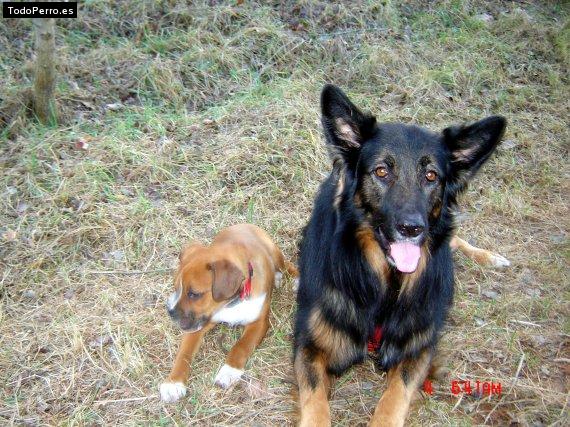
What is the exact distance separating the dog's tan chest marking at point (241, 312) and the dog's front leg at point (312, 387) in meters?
0.56

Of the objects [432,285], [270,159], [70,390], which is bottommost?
[70,390]

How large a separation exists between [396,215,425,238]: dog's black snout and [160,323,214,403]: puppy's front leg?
167 cm

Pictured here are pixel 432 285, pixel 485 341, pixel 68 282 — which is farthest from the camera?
pixel 68 282

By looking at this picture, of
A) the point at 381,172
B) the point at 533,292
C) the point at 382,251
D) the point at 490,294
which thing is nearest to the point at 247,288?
the point at 382,251

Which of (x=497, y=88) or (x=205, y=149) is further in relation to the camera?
(x=497, y=88)

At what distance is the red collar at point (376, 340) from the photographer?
3.32 metres

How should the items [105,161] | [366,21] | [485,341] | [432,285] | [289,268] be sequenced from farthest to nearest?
1. [366,21]
2. [105,161]
3. [289,268]
4. [485,341]
5. [432,285]

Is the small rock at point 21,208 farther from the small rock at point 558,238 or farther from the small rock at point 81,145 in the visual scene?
the small rock at point 558,238

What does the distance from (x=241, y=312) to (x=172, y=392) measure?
0.71 meters

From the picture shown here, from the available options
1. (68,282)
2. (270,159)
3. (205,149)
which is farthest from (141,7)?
(68,282)

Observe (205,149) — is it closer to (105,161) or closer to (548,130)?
(105,161)

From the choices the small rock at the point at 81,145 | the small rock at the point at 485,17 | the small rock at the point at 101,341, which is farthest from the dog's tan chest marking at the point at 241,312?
the small rock at the point at 485,17

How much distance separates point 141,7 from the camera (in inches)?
288

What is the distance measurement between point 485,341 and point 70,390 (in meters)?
2.90
